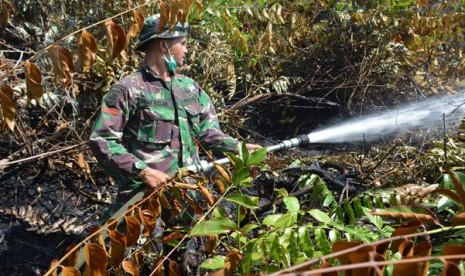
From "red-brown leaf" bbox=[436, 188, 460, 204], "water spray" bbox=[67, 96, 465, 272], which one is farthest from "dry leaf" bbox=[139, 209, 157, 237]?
"water spray" bbox=[67, 96, 465, 272]

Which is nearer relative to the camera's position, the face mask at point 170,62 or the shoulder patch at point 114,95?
the shoulder patch at point 114,95

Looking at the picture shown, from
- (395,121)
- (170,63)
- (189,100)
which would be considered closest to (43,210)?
(189,100)

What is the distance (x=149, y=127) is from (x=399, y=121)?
3629 millimetres

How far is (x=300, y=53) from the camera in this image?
6.52 metres

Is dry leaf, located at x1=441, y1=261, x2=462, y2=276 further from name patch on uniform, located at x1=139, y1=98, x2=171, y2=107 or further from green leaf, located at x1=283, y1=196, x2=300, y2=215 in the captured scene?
name patch on uniform, located at x1=139, y1=98, x2=171, y2=107

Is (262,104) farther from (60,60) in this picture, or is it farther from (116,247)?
(116,247)

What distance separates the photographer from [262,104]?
641 cm

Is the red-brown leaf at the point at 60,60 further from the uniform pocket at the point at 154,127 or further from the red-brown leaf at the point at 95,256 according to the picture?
the uniform pocket at the point at 154,127

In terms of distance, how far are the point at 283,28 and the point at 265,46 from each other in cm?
40

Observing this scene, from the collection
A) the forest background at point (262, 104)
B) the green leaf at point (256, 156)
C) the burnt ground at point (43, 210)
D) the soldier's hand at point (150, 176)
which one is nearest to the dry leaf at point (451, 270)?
the forest background at point (262, 104)

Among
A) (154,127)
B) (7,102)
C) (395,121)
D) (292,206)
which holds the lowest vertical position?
(395,121)

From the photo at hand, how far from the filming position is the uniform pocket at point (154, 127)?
10.6 ft

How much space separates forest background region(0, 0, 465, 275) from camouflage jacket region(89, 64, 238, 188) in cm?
38

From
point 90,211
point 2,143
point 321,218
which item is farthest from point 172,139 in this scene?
point 2,143
